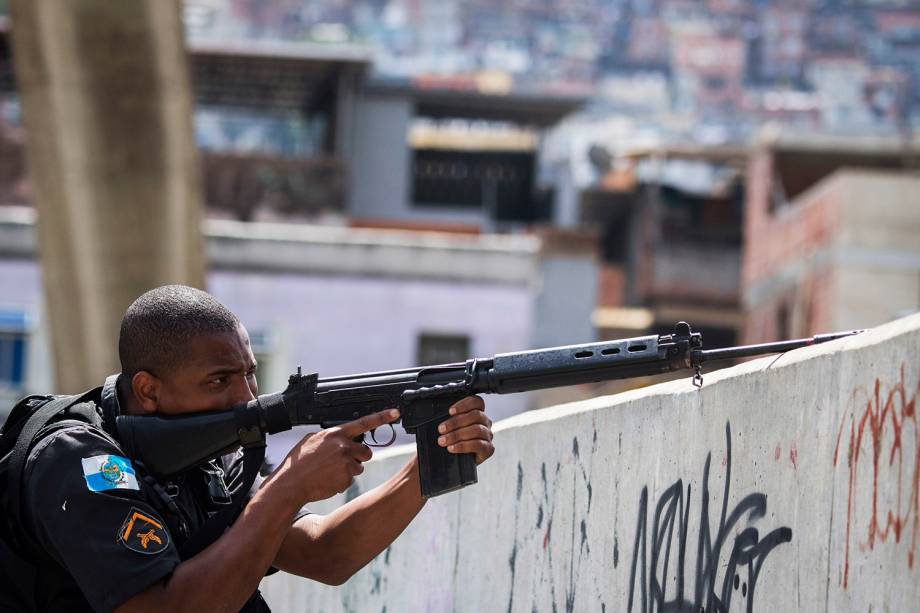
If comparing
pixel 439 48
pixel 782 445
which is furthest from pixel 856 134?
pixel 439 48

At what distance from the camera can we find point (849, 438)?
3.37 meters

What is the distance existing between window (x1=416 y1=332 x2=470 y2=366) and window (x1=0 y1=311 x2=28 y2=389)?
634cm

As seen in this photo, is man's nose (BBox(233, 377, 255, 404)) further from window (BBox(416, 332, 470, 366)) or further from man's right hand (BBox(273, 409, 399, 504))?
window (BBox(416, 332, 470, 366))

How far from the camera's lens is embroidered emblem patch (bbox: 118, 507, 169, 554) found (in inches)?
145

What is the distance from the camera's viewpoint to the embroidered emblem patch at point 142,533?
3.67 meters

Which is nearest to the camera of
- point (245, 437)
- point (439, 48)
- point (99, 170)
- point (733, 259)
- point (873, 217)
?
point (245, 437)

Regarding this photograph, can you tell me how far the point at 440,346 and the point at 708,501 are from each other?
2119 centimetres

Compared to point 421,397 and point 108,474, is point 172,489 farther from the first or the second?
point 421,397

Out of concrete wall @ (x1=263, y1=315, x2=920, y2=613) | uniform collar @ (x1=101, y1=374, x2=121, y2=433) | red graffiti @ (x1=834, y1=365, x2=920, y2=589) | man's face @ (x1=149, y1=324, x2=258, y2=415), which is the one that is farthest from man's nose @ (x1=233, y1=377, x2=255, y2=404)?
red graffiti @ (x1=834, y1=365, x2=920, y2=589)

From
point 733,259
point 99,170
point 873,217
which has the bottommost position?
point 733,259

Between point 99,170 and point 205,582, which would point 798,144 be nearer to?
point 99,170

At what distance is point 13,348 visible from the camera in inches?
974

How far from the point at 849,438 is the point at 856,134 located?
2736cm

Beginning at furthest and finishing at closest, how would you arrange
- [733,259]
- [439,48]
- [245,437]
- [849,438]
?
[439,48] → [733,259] → [245,437] → [849,438]
